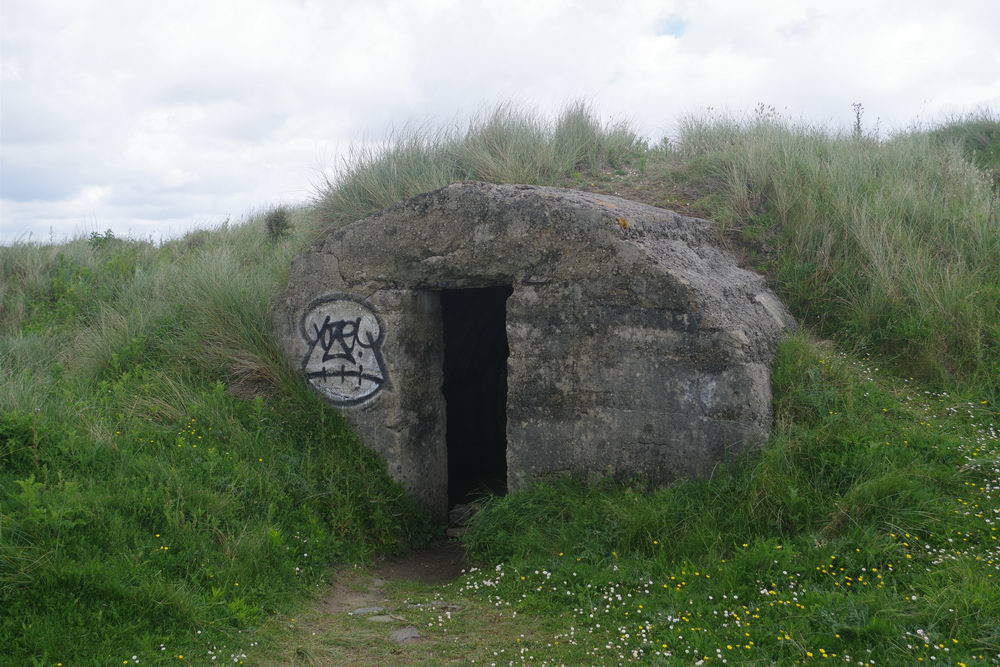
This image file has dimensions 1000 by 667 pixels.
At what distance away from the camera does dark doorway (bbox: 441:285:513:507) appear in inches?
287

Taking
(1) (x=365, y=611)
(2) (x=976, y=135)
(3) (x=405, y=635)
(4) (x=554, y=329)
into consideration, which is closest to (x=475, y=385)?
(4) (x=554, y=329)

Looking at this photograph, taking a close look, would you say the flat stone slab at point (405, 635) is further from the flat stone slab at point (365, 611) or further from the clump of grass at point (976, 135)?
the clump of grass at point (976, 135)

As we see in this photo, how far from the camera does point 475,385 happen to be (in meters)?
7.63

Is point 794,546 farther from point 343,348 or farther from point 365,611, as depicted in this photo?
point 343,348

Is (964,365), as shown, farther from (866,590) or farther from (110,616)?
(110,616)

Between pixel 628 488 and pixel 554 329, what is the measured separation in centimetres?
112

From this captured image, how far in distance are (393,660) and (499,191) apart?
306 cm

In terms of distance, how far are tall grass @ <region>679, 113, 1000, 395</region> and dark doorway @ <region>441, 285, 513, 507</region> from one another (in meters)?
2.40

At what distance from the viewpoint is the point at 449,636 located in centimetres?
396

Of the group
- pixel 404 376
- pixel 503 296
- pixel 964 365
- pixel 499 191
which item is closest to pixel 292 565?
pixel 404 376

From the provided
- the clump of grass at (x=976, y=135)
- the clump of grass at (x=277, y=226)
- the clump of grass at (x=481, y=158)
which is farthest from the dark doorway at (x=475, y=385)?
the clump of grass at (x=976, y=135)

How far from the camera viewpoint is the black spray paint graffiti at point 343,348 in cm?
559

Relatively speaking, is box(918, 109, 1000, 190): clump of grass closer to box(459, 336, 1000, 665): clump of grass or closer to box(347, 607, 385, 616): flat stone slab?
box(459, 336, 1000, 665): clump of grass

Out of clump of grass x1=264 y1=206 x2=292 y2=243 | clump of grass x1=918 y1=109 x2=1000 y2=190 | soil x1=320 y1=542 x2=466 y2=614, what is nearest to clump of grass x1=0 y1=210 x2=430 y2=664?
soil x1=320 y1=542 x2=466 y2=614
